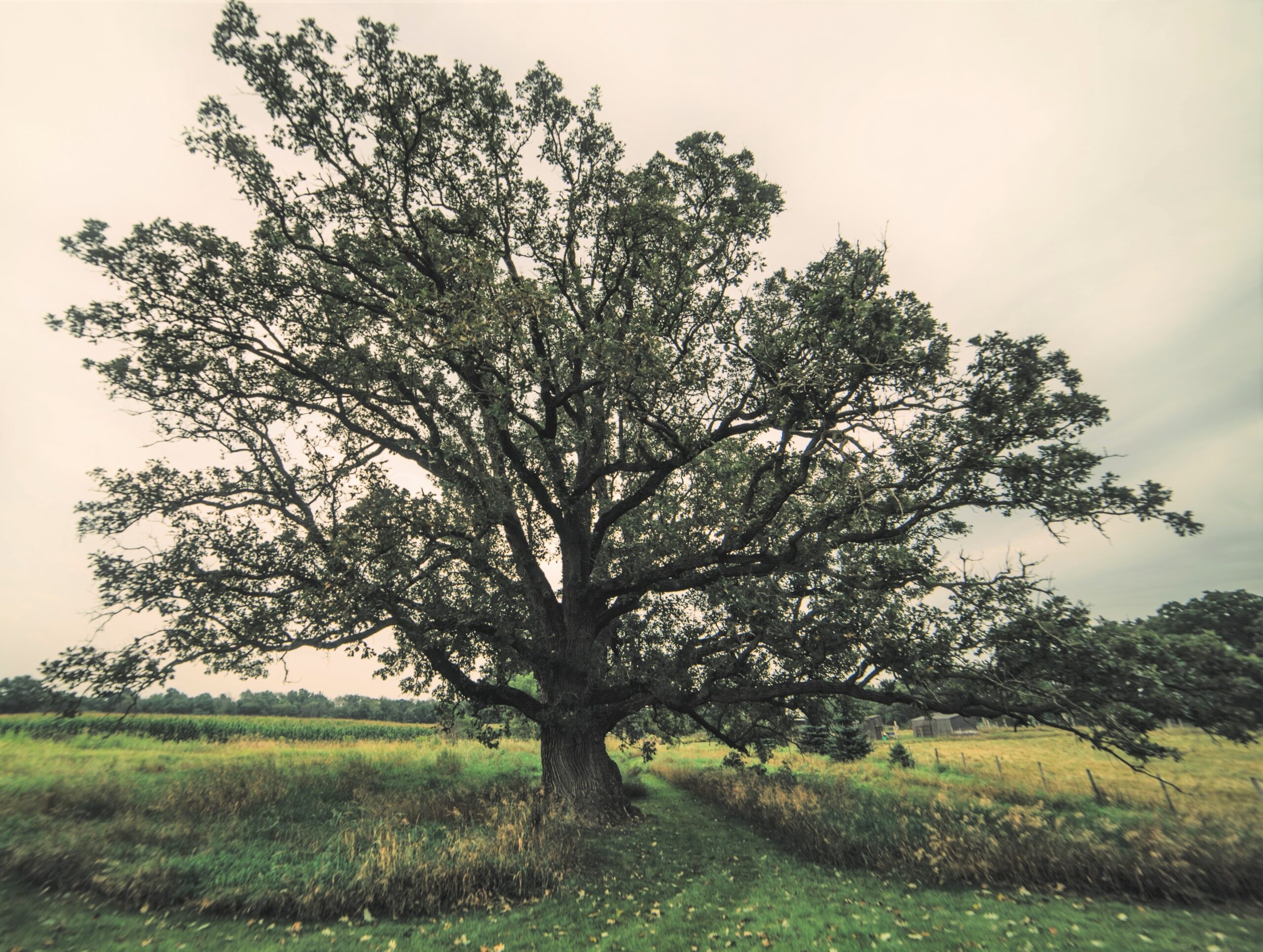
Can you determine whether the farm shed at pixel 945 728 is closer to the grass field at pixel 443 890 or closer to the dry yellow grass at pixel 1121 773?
the dry yellow grass at pixel 1121 773

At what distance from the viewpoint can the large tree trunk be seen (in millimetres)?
13828

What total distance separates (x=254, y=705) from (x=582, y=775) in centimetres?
7540

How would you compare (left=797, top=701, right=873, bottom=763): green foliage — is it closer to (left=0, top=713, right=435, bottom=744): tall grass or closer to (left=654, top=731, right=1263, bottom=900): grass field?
(left=654, top=731, right=1263, bottom=900): grass field

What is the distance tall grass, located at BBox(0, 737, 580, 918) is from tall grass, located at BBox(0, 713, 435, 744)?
11.2 m

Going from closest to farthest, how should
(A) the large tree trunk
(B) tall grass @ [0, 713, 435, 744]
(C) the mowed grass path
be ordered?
(C) the mowed grass path → (A) the large tree trunk → (B) tall grass @ [0, 713, 435, 744]

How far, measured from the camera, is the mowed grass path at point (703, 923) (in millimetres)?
6641

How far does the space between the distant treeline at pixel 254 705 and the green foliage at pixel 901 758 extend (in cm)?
2782

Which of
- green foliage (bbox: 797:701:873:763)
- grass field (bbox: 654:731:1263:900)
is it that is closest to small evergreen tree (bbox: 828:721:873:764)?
green foliage (bbox: 797:701:873:763)

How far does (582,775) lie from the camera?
14.2 metres

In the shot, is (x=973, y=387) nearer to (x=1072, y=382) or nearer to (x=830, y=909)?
(x=1072, y=382)

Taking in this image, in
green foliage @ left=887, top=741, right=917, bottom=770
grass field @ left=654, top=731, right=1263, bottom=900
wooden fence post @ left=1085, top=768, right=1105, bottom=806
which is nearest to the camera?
grass field @ left=654, top=731, right=1263, bottom=900

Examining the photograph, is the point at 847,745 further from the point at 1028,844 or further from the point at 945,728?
the point at 945,728

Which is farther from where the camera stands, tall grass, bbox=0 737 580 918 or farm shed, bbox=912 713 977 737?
farm shed, bbox=912 713 977 737

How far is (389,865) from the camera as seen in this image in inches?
326
